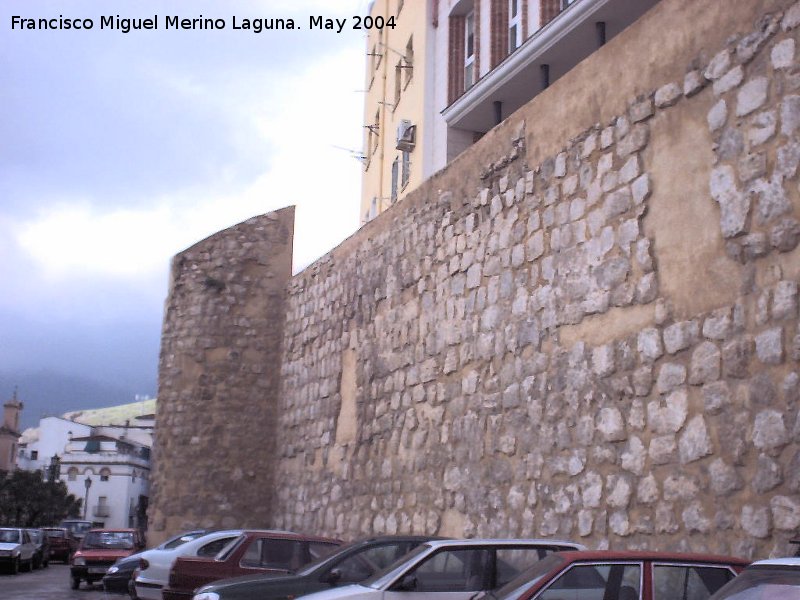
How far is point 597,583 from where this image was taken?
18.3 feet

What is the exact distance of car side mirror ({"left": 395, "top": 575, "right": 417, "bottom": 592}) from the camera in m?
7.01

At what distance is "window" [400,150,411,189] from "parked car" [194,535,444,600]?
16.1m

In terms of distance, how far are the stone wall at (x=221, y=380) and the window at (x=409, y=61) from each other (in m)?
6.48

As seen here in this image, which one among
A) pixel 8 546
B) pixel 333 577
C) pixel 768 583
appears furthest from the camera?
pixel 8 546

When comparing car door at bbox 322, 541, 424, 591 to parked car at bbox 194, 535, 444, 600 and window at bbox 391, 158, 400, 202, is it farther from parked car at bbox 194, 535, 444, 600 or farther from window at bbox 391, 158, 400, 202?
window at bbox 391, 158, 400, 202

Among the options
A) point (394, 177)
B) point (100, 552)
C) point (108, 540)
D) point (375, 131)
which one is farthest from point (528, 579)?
point (375, 131)

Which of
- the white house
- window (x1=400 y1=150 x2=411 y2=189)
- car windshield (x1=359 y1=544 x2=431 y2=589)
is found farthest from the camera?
the white house

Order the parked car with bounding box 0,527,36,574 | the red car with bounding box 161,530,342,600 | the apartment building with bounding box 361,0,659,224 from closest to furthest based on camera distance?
1. the red car with bounding box 161,530,342,600
2. the apartment building with bounding box 361,0,659,224
3. the parked car with bounding box 0,527,36,574

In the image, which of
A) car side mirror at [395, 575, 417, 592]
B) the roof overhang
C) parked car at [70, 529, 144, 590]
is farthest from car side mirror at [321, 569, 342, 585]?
parked car at [70, 529, 144, 590]

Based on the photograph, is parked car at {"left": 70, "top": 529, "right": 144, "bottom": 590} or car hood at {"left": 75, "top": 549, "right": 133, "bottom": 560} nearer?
parked car at {"left": 70, "top": 529, "right": 144, "bottom": 590}

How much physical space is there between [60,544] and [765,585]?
30418mm

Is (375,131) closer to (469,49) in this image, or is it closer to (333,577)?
(469,49)

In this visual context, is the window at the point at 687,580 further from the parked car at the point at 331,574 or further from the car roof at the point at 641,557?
the parked car at the point at 331,574

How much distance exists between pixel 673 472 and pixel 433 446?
4818 mm
